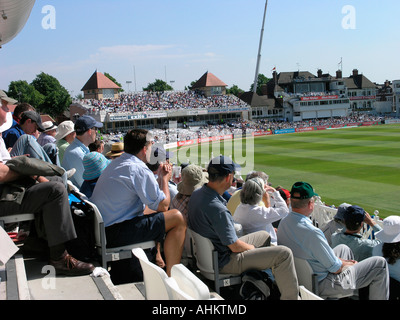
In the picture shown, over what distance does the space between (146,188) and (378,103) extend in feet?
348

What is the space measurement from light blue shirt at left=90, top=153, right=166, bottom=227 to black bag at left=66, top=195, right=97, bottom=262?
23 cm

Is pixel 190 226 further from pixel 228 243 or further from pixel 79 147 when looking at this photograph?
pixel 79 147

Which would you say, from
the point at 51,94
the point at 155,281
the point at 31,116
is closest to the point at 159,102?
the point at 51,94

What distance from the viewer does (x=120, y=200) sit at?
3.99 m

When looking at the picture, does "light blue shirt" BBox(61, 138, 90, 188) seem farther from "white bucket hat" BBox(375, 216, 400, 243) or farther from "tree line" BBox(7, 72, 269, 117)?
"tree line" BBox(7, 72, 269, 117)

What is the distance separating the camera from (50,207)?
362 cm

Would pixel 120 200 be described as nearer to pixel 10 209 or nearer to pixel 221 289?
pixel 10 209

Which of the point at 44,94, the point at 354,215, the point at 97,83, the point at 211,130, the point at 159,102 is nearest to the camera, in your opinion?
the point at 354,215

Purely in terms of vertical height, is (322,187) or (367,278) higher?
(367,278)

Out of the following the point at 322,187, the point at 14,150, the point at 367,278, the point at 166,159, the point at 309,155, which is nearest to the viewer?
the point at 367,278

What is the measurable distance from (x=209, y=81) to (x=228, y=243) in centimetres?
8198

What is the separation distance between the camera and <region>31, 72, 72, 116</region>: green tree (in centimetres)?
7938
